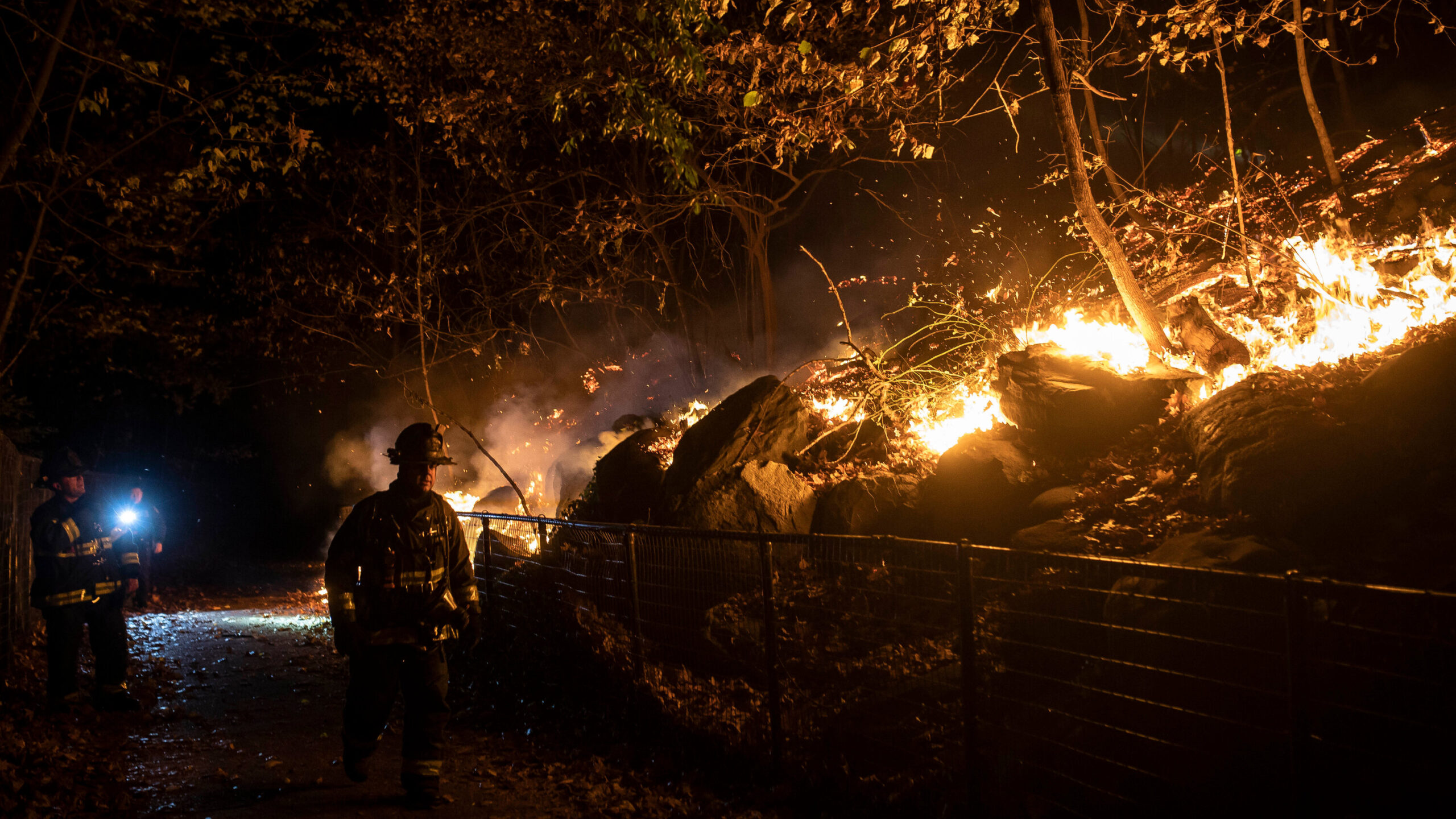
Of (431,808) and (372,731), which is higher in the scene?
(372,731)

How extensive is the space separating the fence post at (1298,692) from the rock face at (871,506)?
549cm

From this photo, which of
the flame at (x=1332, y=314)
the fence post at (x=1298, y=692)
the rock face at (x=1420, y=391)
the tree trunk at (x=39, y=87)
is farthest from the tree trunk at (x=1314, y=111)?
the tree trunk at (x=39, y=87)

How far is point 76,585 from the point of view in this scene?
22.8 ft

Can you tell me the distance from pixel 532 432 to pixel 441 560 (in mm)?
Result: 20317

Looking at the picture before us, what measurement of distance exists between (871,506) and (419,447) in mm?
5136

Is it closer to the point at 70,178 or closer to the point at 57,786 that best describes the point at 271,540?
the point at 70,178

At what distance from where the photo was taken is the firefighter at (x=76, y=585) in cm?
686

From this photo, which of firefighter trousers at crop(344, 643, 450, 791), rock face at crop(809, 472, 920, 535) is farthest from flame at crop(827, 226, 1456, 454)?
firefighter trousers at crop(344, 643, 450, 791)

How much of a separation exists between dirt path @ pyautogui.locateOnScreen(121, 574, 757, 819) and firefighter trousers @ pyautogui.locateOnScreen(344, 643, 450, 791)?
0.28m

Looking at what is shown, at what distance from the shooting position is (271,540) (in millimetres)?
28875

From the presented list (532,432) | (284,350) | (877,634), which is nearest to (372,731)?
(877,634)

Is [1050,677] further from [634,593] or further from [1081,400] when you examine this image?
[1081,400]

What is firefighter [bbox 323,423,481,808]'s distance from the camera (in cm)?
488

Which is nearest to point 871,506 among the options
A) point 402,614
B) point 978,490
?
point 978,490
